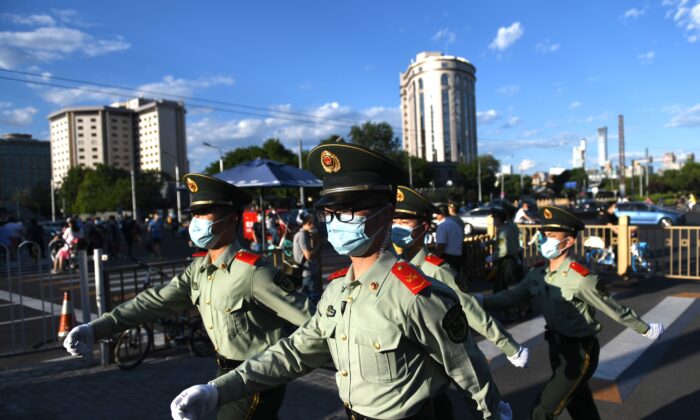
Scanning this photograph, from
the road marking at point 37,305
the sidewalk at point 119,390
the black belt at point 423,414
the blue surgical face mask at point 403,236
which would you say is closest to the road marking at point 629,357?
the blue surgical face mask at point 403,236

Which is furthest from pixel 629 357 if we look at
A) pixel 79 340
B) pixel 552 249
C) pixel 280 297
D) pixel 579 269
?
pixel 79 340

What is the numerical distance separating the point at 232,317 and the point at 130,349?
13.5ft

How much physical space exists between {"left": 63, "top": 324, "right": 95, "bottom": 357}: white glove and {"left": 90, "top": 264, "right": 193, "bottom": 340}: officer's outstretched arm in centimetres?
6

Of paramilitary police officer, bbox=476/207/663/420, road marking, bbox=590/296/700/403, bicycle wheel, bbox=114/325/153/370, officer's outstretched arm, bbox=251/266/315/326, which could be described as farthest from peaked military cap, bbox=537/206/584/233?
bicycle wheel, bbox=114/325/153/370

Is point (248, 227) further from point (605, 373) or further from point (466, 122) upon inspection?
point (466, 122)

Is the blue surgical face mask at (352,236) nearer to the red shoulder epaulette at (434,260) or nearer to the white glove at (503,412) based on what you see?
the white glove at (503,412)

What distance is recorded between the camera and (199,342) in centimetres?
685

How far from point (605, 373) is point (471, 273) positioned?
6530 mm

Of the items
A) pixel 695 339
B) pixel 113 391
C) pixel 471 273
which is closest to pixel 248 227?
pixel 471 273

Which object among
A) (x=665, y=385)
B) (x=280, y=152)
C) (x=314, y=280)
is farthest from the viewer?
(x=280, y=152)

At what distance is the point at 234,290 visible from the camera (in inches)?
119

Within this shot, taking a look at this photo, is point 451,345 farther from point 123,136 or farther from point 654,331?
point 123,136

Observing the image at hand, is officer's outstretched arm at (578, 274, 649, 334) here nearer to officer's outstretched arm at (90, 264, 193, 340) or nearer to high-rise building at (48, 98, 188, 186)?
officer's outstretched arm at (90, 264, 193, 340)

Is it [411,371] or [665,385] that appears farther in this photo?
[665,385]
